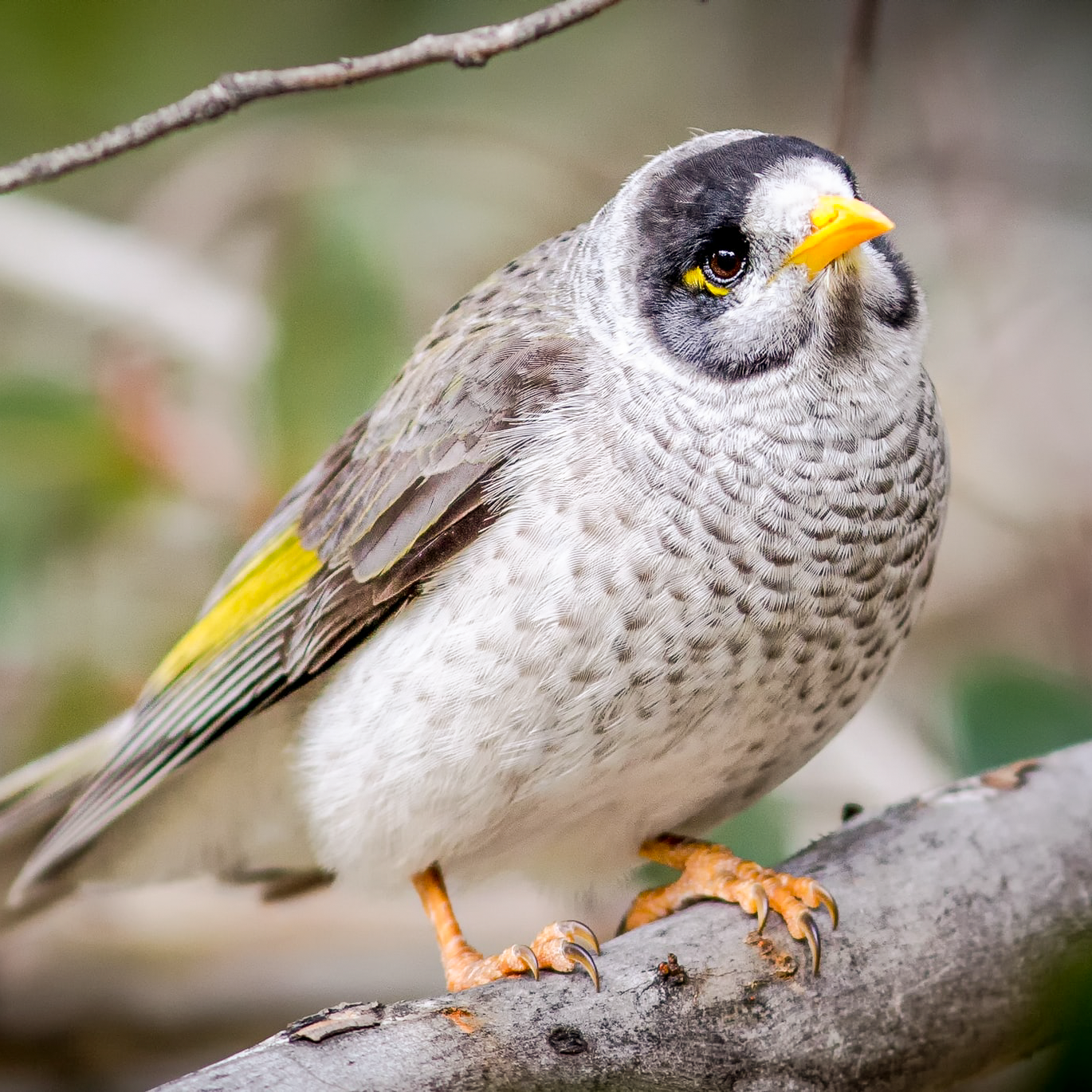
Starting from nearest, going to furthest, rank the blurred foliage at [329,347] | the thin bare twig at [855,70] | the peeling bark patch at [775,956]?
the peeling bark patch at [775,956] → the thin bare twig at [855,70] → the blurred foliage at [329,347]

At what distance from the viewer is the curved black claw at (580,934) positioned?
72.2 inches

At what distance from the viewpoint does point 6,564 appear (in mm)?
3104

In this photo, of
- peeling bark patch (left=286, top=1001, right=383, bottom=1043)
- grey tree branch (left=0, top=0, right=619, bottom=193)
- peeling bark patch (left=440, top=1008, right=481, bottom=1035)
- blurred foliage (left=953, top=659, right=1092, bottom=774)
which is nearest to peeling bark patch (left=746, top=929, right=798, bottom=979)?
peeling bark patch (left=440, top=1008, right=481, bottom=1035)

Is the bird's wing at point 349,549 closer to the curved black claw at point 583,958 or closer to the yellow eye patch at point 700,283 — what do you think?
the yellow eye patch at point 700,283

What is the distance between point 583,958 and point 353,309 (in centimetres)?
160

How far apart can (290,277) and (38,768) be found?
3.70 feet

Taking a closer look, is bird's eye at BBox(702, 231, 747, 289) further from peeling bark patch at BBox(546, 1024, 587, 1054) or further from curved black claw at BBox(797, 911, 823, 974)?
peeling bark patch at BBox(546, 1024, 587, 1054)

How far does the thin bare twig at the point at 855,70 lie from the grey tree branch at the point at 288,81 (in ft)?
2.35

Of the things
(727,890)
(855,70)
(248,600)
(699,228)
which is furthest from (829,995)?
(855,70)

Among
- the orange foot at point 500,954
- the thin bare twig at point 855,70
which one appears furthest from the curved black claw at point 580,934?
the thin bare twig at point 855,70

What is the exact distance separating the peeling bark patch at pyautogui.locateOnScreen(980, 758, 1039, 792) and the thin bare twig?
→ 102 cm

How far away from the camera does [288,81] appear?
5.46 ft

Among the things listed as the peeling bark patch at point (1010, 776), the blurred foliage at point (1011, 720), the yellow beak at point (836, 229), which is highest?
the yellow beak at point (836, 229)

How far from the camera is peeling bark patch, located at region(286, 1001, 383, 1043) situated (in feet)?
Result: 5.09
